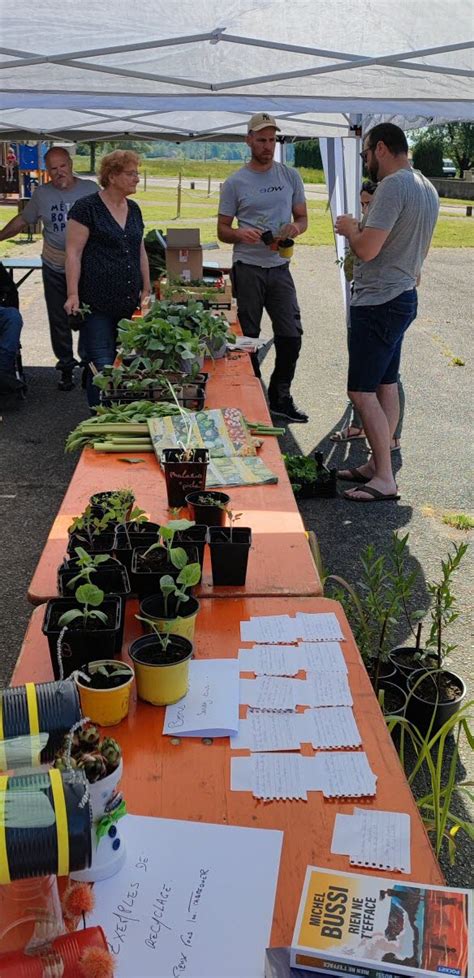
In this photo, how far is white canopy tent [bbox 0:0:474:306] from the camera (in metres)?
2.98

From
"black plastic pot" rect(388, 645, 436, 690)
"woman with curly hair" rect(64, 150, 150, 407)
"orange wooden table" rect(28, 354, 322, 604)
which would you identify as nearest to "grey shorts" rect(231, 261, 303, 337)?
"woman with curly hair" rect(64, 150, 150, 407)

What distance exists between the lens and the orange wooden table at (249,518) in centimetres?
204

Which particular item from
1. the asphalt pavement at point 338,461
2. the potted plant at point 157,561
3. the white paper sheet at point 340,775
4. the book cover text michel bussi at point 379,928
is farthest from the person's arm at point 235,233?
the book cover text michel bussi at point 379,928

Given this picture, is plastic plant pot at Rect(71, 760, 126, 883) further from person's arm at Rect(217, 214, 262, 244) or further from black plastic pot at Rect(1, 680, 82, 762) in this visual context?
person's arm at Rect(217, 214, 262, 244)

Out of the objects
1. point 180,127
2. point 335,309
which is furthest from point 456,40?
point 335,309

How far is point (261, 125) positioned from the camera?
498 centimetres

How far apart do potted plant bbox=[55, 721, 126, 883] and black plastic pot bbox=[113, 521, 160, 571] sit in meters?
0.70

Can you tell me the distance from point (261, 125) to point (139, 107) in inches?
32.8

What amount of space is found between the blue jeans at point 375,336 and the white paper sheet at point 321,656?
8.79 ft

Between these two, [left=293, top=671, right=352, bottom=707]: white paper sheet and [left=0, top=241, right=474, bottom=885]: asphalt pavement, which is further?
[left=0, top=241, right=474, bottom=885]: asphalt pavement

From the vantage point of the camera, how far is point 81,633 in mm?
1540

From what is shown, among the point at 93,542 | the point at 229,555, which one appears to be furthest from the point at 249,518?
the point at 93,542

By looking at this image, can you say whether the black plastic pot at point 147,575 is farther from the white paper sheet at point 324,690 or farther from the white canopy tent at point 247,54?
the white canopy tent at point 247,54

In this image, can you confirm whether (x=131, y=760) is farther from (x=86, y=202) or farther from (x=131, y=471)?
(x=86, y=202)
